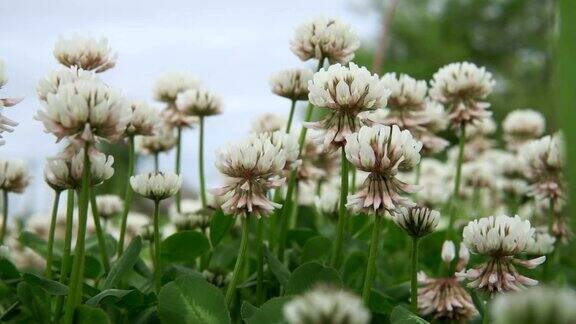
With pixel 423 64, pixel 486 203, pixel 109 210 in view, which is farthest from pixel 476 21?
pixel 109 210

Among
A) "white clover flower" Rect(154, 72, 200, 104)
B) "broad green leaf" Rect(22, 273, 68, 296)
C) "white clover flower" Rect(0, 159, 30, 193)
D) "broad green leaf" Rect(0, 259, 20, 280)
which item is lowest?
"broad green leaf" Rect(0, 259, 20, 280)

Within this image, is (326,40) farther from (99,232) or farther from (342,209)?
(99,232)

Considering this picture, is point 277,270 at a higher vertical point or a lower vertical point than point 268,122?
lower

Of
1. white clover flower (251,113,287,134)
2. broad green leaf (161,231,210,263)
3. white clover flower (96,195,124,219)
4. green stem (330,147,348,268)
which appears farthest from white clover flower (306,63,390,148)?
white clover flower (96,195,124,219)

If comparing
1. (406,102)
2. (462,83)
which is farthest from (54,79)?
(462,83)

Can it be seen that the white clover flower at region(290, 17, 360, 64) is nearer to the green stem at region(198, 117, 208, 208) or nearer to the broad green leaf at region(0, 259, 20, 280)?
the green stem at region(198, 117, 208, 208)

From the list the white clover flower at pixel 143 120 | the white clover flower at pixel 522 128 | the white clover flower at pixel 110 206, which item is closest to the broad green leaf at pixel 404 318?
the white clover flower at pixel 143 120

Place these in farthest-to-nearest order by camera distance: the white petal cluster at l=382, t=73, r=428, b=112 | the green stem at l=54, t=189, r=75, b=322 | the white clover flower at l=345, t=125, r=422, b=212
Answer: the white petal cluster at l=382, t=73, r=428, b=112, the green stem at l=54, t=189, r=75, b=322, the white clover flower at l=345, t=125, r=422, b=212
